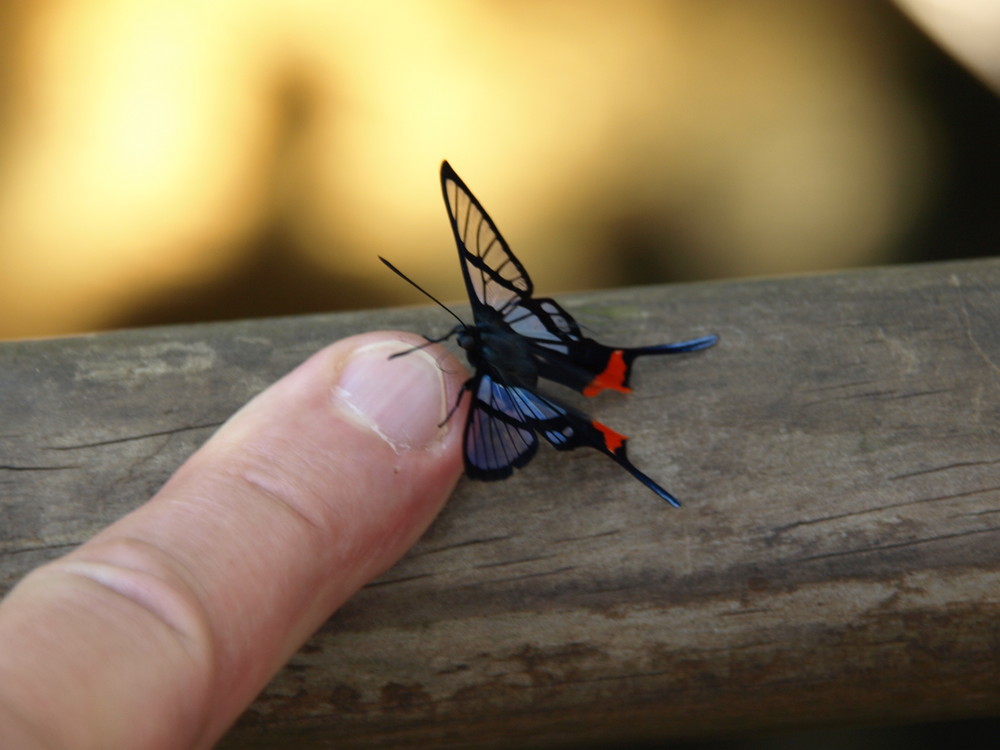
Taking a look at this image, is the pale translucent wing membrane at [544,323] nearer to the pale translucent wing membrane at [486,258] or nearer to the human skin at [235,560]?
the pale translucent wing membrane at [486,258]

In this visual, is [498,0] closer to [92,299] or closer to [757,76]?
[757,76]

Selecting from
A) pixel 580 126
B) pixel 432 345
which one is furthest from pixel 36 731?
pixel 580 126

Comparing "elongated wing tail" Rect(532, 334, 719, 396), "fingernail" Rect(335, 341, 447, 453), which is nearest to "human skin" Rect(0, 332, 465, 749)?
"fingernail" Rect(335, 341, 447, 453)

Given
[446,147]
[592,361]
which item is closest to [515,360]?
[592,361]

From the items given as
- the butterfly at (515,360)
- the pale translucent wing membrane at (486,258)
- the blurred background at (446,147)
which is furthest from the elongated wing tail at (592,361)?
the blurred background at (446,147)

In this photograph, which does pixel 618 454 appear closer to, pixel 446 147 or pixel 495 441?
pixel 495 441

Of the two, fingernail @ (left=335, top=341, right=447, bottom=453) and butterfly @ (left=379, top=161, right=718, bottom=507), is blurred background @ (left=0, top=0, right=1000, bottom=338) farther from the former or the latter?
fingernail @ (left=335, top=341, right=447, bottom=453)
